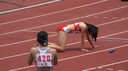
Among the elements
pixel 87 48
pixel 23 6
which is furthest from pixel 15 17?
pixel 87 48

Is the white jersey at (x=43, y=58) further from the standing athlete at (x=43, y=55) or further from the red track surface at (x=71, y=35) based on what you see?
the red track surface at (x=71, y=35)

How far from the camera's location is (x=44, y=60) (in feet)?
14.1

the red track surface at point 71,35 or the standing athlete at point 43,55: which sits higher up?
the standing athlete at point 43,55

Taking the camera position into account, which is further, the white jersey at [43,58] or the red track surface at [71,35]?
the red track surface at [71,35]

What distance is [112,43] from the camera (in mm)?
9188

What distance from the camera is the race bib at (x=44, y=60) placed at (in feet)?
14.0

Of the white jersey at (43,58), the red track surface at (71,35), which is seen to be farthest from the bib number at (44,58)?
the red track surface at (71,35)

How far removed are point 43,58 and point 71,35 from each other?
612cm

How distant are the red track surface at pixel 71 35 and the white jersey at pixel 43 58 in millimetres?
2836

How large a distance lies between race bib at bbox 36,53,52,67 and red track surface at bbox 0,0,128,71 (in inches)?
112

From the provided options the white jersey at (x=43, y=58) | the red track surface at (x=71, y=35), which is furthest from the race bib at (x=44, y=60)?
the red track surface at (x=71, y=35)

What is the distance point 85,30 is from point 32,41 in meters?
2.55

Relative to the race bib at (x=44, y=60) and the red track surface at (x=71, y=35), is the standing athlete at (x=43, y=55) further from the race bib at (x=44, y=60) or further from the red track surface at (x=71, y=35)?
the red track surface at (x=71, y=35)

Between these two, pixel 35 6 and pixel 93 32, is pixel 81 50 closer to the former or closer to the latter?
pixel 93 32
